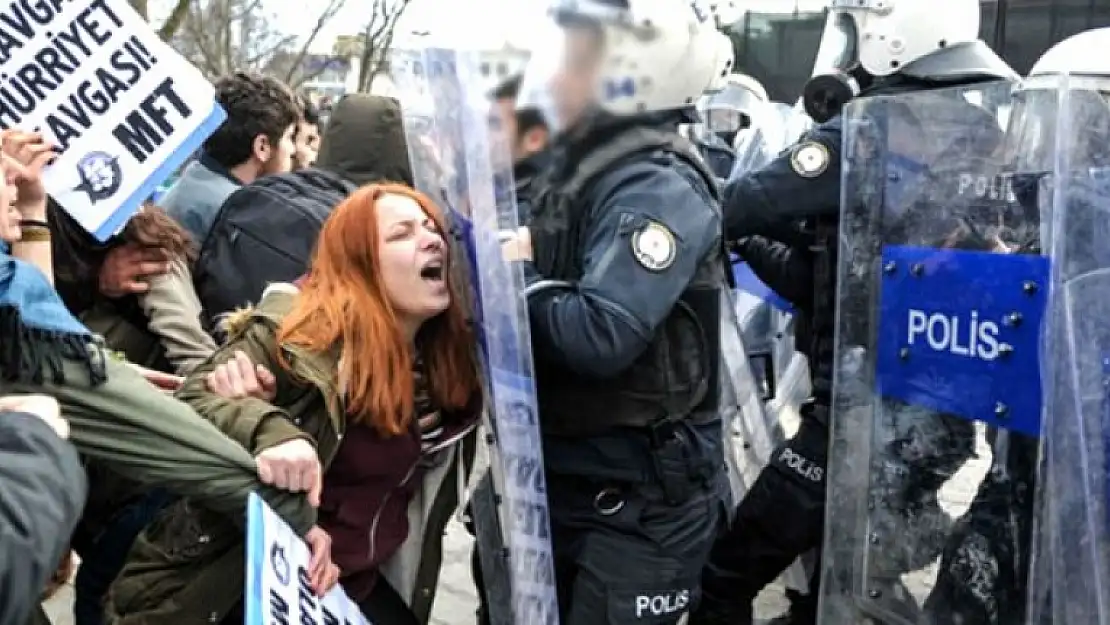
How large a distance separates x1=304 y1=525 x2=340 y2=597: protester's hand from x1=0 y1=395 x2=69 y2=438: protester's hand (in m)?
0.61

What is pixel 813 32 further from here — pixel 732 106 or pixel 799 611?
pixel 799 611

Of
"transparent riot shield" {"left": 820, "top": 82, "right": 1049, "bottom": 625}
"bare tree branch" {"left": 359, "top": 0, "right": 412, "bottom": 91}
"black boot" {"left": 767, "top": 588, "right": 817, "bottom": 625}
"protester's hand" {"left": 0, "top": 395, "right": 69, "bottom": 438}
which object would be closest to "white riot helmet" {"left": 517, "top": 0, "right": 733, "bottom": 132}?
"transparent riot shield" {"left": 820, "top": 82, "right": 1049, "bottom": 625}

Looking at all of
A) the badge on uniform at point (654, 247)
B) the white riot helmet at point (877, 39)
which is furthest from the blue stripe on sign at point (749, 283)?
the badge on uniform at point (654, 247)

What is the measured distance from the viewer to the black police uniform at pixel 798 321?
306cm

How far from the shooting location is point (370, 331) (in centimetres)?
218

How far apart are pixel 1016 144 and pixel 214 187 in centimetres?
226

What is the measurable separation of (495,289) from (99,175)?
35.3 inches

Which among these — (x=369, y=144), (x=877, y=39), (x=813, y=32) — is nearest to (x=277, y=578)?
(x=369, y=144)

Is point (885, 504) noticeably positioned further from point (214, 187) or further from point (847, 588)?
point (214, 187)

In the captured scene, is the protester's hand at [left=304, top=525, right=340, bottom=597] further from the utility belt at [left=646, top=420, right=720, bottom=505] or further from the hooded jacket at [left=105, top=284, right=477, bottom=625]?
the utility belt at [left=646, top=420, right=720, bottom=505]

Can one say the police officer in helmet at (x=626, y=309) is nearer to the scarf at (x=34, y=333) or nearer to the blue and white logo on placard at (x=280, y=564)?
the blue and white logo on placard at (x=280, y=564)

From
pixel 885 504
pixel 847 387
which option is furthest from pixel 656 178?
pixel 885 504

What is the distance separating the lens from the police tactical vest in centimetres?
237

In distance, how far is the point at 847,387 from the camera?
273cm
